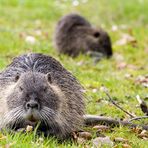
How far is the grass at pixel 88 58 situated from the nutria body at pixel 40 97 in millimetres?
151

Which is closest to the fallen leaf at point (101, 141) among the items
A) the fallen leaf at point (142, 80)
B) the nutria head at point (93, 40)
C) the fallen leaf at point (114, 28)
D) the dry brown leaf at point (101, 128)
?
the dry brown leaf at point (101, 128)

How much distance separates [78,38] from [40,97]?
6081mm

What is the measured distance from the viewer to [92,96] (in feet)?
20.2

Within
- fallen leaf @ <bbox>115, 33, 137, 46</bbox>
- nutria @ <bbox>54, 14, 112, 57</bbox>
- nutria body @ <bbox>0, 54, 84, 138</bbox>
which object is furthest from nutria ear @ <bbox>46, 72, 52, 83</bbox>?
fallen leaf @ <bbox>115, 33, 137, 46</bbox>

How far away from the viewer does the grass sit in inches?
223

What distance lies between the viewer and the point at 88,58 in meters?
9.34

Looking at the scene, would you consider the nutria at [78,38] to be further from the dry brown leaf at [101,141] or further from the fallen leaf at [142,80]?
the dry brown leaf at [101,141]

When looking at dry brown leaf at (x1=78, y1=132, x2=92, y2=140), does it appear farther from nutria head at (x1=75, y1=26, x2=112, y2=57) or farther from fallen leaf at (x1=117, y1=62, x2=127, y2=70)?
nutria head at (x1=75, y1=26, x2=112, y2=57)

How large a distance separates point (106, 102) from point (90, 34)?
4643 millimetres

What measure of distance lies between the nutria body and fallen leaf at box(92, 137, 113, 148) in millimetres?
291

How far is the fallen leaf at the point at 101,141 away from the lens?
14.6 feet

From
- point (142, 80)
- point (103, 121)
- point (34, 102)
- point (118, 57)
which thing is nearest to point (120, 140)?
point (103, 121)

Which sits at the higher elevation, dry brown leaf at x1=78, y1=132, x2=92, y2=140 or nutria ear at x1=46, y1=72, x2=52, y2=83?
nutria ear at x1=46, y1=72, x2=52, y2=83

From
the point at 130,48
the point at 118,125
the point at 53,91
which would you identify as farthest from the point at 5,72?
the point at 130,48
